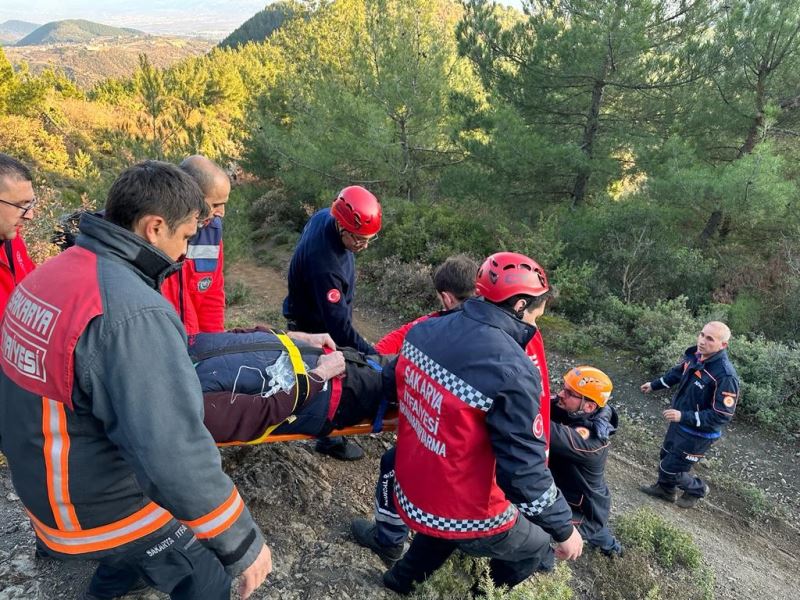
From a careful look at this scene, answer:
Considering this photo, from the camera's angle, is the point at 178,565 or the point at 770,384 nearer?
the point at 178,565

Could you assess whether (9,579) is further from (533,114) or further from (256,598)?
(533,114)

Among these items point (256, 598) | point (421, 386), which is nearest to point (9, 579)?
point (256, 598)

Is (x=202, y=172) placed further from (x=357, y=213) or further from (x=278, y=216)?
(x=278, y=216)

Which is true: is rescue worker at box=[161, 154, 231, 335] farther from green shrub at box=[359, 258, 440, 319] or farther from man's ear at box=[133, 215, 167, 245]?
green shrub at box=[359, 258, 440, 319]

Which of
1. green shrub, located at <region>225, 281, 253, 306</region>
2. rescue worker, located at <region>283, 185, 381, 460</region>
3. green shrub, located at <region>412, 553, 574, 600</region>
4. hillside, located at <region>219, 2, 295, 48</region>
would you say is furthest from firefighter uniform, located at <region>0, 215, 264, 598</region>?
hillside, located at <region>219, 2, 295, 48</region>

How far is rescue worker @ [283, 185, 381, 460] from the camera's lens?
3480mm

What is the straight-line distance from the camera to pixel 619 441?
656 cm

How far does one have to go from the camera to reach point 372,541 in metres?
3.17

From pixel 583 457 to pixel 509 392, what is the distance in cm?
157

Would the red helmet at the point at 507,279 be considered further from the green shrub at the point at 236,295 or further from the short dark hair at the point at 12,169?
the green shrub at the point at 236,295

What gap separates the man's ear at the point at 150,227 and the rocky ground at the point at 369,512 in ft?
6.56

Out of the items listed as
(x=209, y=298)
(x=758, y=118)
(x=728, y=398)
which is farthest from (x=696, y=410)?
(x=758, y=118)

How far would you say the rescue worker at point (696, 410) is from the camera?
488 cm

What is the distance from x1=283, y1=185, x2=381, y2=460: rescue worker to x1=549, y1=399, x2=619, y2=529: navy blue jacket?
1470mm
